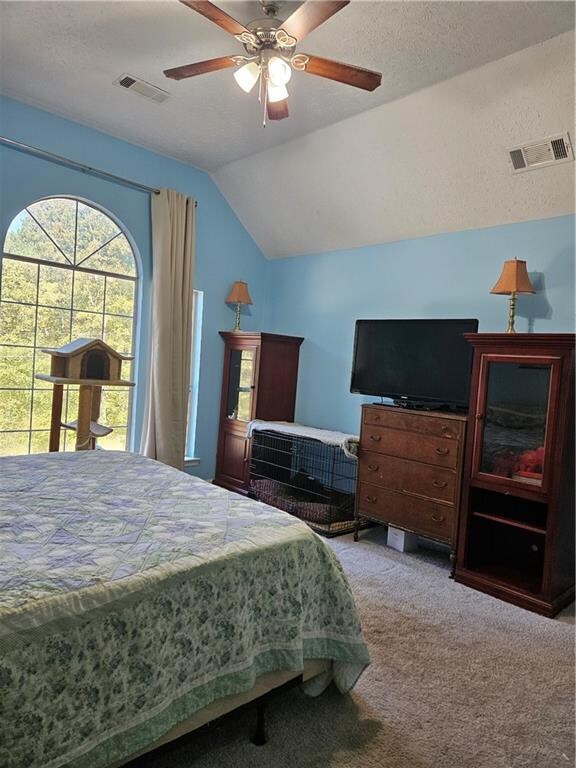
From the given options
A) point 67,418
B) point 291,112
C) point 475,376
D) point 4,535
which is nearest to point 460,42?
point 291,112

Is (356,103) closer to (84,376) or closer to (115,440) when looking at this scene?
(84,376)

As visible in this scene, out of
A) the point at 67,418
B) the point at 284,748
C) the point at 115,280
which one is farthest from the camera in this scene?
the point at 115,280

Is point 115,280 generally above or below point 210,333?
above

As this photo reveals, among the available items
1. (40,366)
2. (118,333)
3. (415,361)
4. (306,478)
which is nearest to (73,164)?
(118,333)

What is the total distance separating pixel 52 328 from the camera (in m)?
3.75

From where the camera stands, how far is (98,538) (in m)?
1.52

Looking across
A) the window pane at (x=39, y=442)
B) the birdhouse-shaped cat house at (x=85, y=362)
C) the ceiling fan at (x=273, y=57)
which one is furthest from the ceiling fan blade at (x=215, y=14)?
the window pane at (x=39, y=442)

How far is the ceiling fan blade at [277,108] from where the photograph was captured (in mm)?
2375

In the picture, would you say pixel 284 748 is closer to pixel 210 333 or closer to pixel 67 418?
pixel 67 418

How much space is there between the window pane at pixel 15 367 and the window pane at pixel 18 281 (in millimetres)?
372

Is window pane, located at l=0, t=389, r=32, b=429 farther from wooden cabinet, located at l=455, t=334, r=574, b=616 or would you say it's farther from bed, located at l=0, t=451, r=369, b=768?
wooden cabinet, located at l=455, t=334, r=574, b=616

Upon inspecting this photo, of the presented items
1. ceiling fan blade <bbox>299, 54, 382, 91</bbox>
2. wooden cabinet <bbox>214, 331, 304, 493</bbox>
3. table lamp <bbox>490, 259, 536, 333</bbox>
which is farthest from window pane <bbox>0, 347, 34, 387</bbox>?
table lamp <bbox>490, 259, 536, 333</bbox>

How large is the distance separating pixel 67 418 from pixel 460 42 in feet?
11.5

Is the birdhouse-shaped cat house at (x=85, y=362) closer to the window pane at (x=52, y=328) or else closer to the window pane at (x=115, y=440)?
the window pane at (x=52, y=328)
